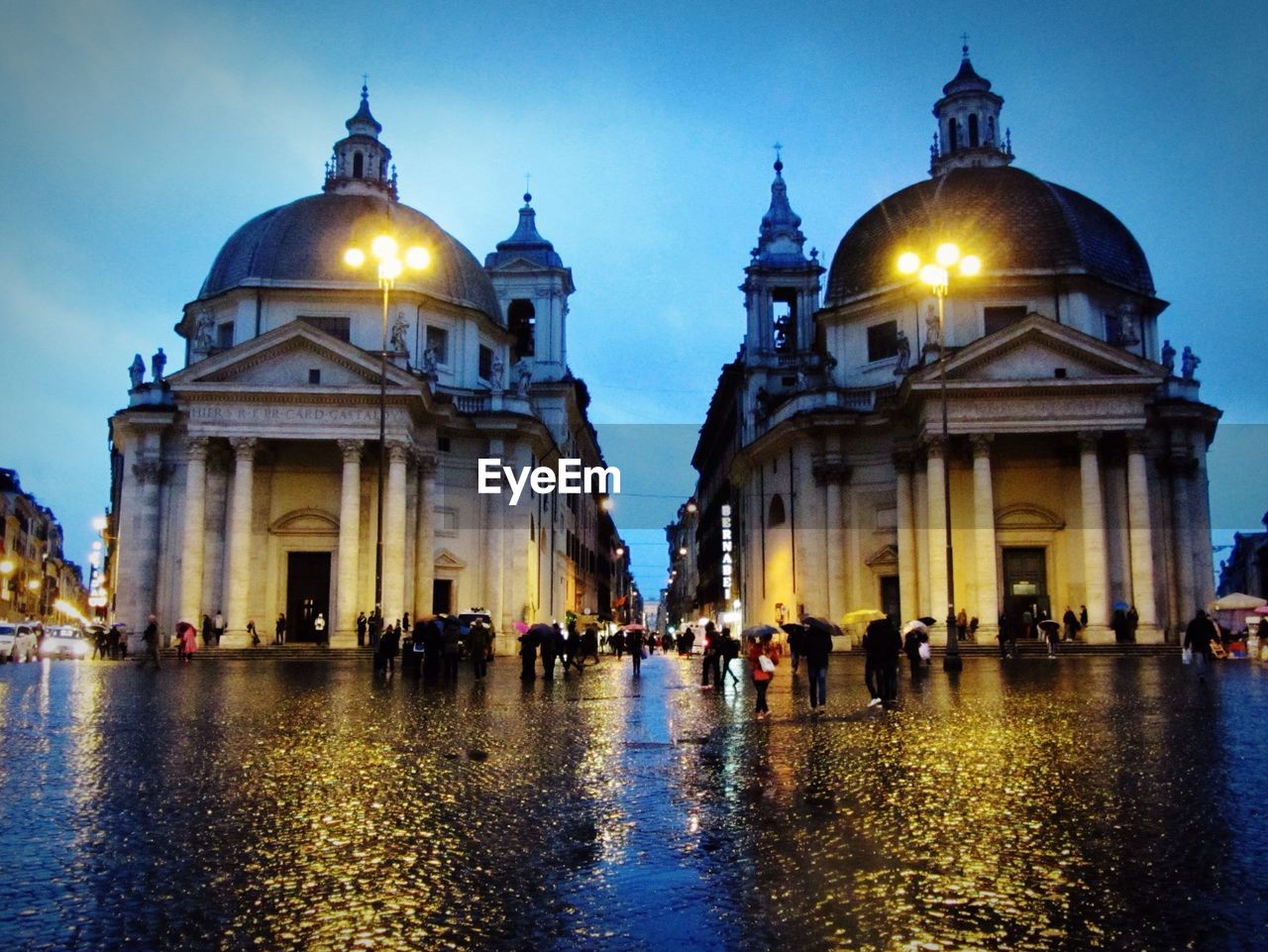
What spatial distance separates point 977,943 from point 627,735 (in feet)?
30.4

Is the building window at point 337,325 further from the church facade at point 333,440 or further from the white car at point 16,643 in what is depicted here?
the white car at point 16,643

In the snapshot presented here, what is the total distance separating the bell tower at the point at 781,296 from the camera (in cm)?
6619

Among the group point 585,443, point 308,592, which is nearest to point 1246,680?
point 308,592

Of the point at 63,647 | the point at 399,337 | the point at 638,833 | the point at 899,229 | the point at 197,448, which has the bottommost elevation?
the point at 638,833

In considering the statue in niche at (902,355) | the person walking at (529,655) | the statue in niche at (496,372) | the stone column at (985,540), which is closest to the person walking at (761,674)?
the person walking at (529,655)

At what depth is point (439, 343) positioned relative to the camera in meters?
53.6

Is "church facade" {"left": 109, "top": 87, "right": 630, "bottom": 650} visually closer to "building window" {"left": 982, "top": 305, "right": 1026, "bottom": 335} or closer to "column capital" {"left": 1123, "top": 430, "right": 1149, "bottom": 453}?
"building window" {"left": 982, "top": 305, "right": 1026, "bottom": 335}

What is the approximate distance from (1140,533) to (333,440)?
29803mm

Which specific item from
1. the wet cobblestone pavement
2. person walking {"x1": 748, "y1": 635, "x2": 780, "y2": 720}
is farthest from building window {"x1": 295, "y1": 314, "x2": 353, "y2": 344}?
person walking {"x1": 748, "y1": 635, "x2": 780, "y2": 720}

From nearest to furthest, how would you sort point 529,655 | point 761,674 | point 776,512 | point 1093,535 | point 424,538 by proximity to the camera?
point 761,674 → point 529,655 → point 1093,535 → point 424,538 → point 776,512

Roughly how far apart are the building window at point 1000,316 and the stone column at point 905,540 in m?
7.02

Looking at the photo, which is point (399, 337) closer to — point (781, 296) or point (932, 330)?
point (932, 330)

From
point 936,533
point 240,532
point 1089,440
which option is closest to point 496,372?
point 240,532

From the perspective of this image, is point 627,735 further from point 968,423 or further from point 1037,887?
point 968,423
